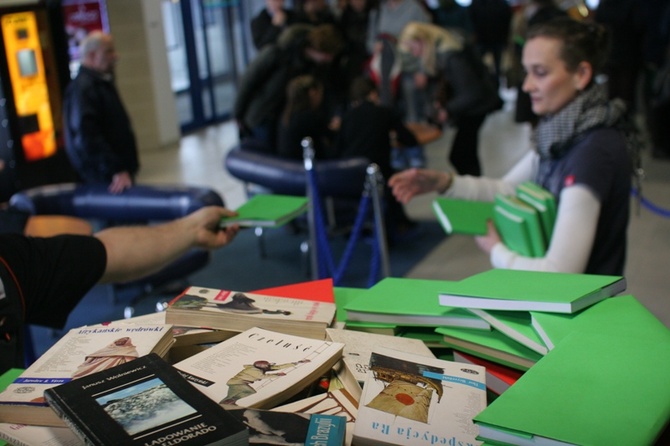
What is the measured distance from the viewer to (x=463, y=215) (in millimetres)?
2764

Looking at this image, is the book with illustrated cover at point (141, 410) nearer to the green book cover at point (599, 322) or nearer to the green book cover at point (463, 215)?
the green book cover at point (599, 322)

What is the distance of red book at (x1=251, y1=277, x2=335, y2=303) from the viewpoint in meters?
1.65

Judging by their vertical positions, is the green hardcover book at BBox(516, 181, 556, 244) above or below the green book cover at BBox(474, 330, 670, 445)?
below

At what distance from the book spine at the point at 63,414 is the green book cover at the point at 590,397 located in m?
0.52

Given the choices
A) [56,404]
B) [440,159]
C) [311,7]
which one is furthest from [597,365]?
[311,7]

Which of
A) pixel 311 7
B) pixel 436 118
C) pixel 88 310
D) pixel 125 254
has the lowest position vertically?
pixel 88 310

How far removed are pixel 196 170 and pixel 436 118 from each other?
8.97 ft

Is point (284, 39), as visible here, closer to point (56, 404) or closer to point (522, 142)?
point (522, 142)

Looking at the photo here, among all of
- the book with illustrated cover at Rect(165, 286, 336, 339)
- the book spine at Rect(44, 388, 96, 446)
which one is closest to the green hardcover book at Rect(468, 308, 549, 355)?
the book with illustrated cover at Rect(165, 286, 336, 339)

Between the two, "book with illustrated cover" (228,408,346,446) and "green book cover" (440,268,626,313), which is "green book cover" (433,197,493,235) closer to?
"green book cover" (440,268,626,313)

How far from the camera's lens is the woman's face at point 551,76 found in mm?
2451

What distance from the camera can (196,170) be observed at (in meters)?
8.64

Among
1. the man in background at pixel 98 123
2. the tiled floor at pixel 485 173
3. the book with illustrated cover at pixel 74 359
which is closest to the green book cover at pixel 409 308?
the book with illustrated cover at pixel 74 359

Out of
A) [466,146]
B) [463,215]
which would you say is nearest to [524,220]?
[463,215]
